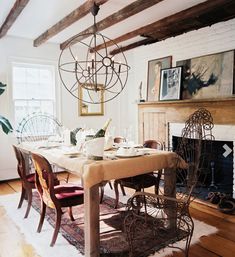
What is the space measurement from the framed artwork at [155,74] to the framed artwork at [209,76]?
347 mm

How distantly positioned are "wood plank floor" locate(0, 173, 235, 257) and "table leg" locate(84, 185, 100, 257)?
1.78 feet

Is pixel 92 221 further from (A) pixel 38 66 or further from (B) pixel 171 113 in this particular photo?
(A) pixel 38 66

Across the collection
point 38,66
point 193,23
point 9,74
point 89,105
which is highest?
point 193,23

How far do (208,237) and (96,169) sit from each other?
1.41m

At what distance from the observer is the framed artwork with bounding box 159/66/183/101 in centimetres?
442

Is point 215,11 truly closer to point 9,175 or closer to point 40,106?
point 40,106

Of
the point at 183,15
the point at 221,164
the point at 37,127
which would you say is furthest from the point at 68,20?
the point at 221,164

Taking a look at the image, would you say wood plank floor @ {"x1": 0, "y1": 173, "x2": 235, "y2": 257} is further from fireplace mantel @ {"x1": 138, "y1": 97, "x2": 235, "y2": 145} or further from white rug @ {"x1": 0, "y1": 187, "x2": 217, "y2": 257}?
fireplace mantel @ {"x1": 138, "y1": 97, "x2": 235, "y2": 145}

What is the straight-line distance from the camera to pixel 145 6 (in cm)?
317

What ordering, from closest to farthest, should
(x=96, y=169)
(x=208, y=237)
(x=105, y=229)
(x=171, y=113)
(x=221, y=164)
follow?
(x=96, y=169), (x=208, y=237), (x=105, y=229), (x=221, y=164), (x=171, y=113)

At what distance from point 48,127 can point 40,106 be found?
0.47 meters

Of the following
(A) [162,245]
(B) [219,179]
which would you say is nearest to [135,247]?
(A) [162,245]

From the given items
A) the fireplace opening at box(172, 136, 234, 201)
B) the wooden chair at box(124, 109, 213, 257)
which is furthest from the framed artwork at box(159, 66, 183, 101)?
the wooden chair at box(124, 109, 213, 257)

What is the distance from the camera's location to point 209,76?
396 cm
